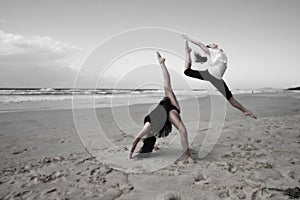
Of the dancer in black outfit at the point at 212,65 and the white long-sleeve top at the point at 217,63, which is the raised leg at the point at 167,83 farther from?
the white long-sleeve top at the point at 217,63

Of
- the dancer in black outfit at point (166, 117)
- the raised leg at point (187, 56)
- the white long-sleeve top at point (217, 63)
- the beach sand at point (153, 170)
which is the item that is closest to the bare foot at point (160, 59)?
the dancer in black outfit at point (166, 117)

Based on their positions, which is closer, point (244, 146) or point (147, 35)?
point (147, 35)

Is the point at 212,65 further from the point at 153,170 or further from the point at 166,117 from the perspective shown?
the point at 153,170

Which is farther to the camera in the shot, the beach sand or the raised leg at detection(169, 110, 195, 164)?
the raised leg at detection(169, 110, 195, 164)

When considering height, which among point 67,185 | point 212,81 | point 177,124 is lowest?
point 67,185

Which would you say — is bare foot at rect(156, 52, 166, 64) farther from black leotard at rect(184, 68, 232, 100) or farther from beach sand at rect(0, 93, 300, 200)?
beach sand at rect(0, 93, 300, 200)

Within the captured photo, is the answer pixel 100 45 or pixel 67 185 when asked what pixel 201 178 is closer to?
pixel 67 185

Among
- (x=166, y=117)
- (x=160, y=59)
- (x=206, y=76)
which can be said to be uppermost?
(x=160, y=59)

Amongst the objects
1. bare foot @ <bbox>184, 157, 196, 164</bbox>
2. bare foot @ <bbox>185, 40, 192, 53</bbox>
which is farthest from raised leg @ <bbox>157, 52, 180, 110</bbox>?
bare foot @ <bbox>184, 157, 196, 164</bbox>

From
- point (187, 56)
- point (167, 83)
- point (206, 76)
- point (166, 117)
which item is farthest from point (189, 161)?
point (187, 56)

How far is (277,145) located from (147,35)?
409 centimetres

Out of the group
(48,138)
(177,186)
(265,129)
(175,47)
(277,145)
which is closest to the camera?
(177,186)

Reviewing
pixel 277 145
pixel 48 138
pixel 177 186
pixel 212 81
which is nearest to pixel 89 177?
pixel 177 186

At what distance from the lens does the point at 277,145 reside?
5.24m
